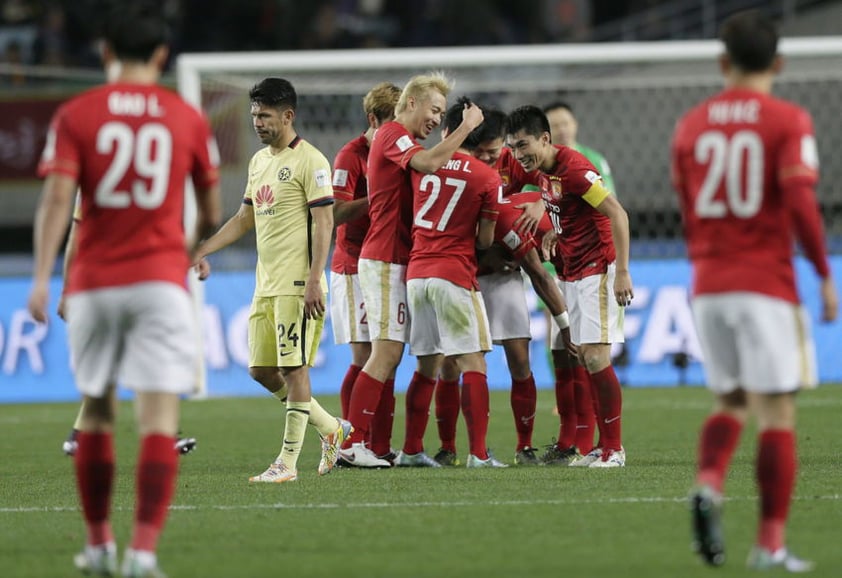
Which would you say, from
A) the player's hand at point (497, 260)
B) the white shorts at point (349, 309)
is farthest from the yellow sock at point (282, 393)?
the player's hand at point (497, 260)

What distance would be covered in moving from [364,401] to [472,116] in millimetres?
1677

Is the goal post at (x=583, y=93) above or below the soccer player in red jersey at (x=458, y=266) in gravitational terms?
above

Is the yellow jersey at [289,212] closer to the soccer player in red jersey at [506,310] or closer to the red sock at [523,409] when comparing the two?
the soccer player in red jersey at [506,310]

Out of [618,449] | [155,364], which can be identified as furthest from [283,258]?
[155,364]

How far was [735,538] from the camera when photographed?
18.1ft

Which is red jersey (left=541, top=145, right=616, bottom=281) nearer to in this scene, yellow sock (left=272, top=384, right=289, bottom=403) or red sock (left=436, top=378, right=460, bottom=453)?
red sock (left=436, top=378, right=460, bottom=453)

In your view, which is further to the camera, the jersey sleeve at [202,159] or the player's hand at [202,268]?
the player's hand at [202,268]

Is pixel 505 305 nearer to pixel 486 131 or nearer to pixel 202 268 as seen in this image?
pixel 486 131

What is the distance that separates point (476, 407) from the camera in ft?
27.2

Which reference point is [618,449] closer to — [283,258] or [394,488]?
[394,488]

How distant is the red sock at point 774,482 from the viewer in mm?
4801

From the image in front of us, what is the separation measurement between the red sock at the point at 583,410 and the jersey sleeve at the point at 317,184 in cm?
200

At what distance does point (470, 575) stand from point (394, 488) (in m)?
2.60

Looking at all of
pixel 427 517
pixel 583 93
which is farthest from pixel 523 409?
pixel 583 93
